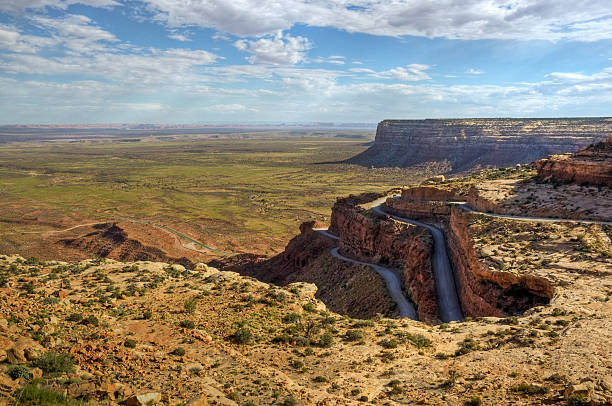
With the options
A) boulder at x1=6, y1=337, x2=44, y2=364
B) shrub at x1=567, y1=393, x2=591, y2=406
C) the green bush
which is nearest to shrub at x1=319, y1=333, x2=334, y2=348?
the green bush

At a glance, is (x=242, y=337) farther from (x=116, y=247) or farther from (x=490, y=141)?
(x=490, y=141)

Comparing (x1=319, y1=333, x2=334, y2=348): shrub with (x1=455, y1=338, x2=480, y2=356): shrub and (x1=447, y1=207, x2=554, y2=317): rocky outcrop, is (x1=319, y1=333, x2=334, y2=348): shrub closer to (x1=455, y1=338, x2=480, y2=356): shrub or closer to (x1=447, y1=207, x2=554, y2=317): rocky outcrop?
(x1=455, y1=338, x2=480, y2=356): shrub

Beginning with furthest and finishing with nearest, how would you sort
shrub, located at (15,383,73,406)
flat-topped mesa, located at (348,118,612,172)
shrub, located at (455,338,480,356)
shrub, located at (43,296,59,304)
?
flat-topped mesa, located at (348,118,612,172)
shrub, located at (43,296,59,304)
shrub, located at (455,338,480,356)
shrub, located at (15,383,73,406)

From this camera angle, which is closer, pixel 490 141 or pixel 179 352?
pixel 179 352

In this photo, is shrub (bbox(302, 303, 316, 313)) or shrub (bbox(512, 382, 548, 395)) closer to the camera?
shrub (bbox(512, 382, 548, 395))

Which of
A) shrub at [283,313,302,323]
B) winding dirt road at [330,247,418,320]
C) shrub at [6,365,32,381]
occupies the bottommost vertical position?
winding dirt road at [330,247,418,320]

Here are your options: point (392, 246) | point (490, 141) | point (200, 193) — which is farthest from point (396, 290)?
point (490, 141)

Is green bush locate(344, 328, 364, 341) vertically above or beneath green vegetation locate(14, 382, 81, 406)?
beneath

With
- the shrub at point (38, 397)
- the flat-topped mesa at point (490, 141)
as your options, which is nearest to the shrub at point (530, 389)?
the shrub at point (38, 397)
